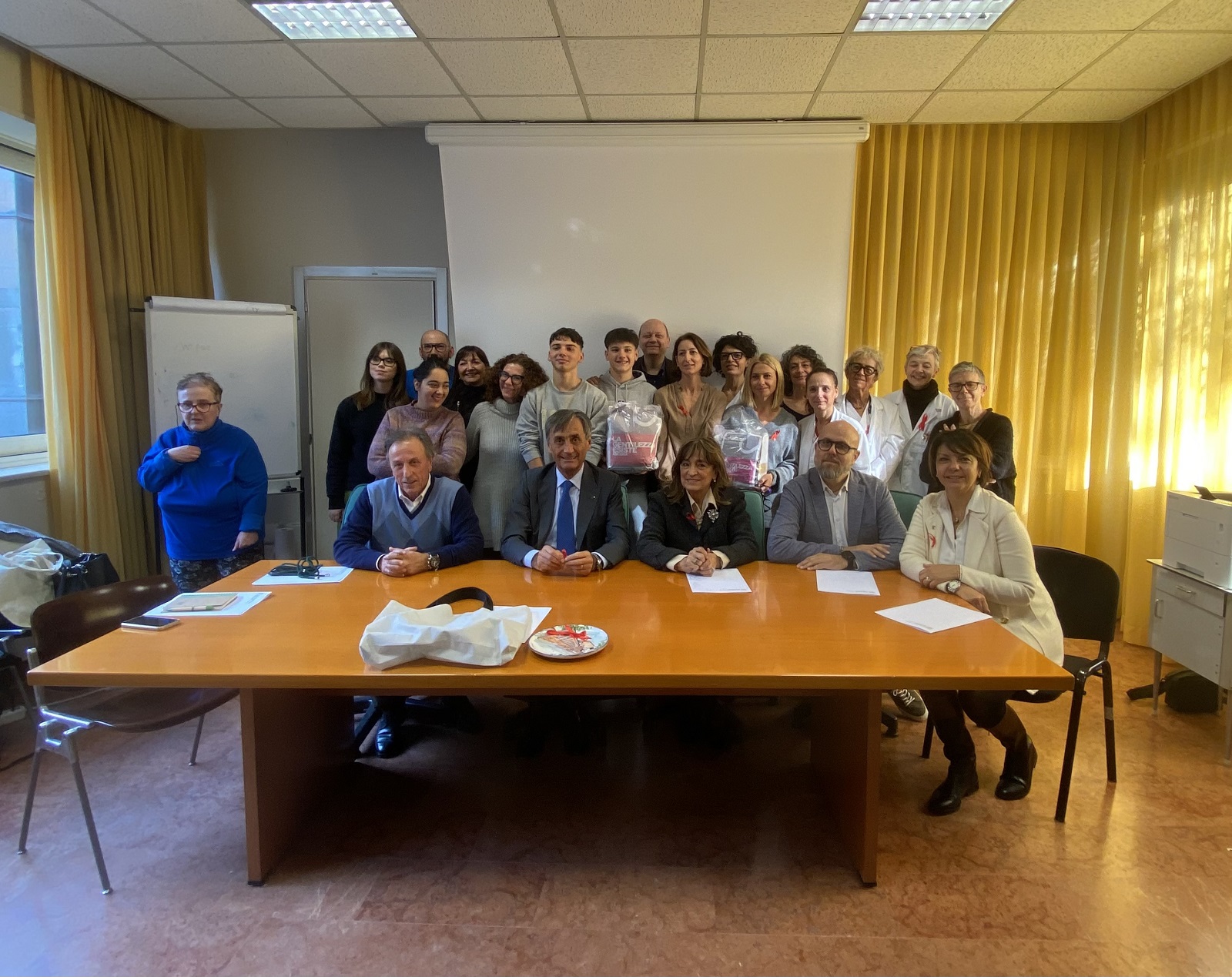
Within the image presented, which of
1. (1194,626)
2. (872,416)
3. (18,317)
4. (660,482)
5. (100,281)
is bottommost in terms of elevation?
(1194,626)

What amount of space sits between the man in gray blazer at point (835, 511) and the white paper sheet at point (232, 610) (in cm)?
172

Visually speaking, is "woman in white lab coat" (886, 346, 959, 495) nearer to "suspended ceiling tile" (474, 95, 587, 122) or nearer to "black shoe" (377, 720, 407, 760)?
"suspended ceiling tile" (474, 95, 587, 122)

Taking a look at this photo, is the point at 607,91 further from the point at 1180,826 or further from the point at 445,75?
the point at 1180,826

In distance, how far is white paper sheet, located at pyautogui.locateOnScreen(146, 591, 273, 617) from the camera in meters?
2.09

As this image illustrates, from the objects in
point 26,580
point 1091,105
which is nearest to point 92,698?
point 26,580

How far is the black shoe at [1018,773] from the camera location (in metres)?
2.42

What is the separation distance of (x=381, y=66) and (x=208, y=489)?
2.17 m

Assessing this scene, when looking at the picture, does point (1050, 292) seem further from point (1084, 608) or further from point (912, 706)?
point (912, 706)

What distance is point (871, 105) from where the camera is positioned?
13.0ft

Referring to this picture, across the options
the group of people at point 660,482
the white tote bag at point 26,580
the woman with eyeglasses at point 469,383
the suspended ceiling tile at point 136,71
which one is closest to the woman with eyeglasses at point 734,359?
the group of people at point 660,482

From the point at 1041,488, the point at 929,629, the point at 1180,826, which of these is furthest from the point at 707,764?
the point at 1041,488

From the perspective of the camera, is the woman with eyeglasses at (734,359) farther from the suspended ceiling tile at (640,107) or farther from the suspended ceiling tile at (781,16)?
the suspended ceiling tile at (781,16)

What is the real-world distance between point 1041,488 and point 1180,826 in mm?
2645

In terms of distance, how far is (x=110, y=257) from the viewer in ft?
13.0
